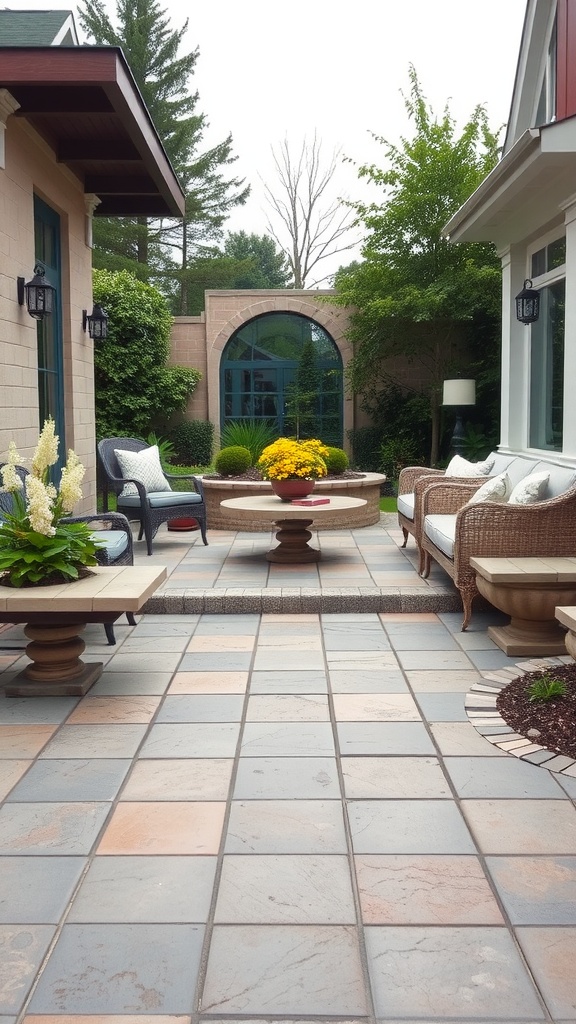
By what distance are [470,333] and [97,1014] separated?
39.5ft

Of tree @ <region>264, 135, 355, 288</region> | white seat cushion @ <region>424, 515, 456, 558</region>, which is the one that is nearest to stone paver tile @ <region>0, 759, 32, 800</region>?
white seat cushion @ <region>424, 515, 456, 558</region>

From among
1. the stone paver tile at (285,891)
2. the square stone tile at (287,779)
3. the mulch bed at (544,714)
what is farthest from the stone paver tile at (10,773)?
the mulch bed at (544,714)

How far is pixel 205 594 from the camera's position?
5.20m

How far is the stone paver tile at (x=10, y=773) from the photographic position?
2.70 meters

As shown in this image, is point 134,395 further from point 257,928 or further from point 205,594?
point 257,928

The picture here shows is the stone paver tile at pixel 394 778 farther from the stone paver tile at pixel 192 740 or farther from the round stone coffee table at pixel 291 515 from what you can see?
the round stone coffee table at pixel 291 515

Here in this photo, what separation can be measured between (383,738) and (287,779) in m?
0.50

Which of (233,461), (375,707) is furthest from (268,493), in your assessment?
(375,707)

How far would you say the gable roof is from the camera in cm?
632

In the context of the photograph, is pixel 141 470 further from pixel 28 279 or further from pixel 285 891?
pixel 285 891

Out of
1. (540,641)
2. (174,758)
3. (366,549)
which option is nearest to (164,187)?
(366,549)

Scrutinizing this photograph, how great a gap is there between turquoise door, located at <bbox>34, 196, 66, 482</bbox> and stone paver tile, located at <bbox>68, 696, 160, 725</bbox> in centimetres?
347

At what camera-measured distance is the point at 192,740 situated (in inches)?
122

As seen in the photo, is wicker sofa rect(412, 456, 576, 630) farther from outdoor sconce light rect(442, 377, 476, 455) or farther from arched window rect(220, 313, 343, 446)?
arched window rect(220, 313, 343, 446)
